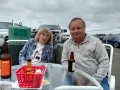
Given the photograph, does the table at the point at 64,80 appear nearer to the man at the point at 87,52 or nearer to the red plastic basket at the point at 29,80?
the red plastic basket at the point at 29,80

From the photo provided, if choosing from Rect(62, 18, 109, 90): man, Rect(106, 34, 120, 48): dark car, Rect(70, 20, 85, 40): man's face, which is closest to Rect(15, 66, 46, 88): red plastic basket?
Rect(62, 18, 109, 90): man

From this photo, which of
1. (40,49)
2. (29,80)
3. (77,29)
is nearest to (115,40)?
(40,49)

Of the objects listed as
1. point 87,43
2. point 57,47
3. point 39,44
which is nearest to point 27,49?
point 39,44

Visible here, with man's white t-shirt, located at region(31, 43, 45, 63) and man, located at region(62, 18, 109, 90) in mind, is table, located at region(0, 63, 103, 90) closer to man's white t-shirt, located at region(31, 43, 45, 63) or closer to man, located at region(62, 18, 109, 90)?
man, located at region(62, 18, 109, 90)

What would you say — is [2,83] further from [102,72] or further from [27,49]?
[27,49]

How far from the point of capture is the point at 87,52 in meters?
2.98

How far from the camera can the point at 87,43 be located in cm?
302

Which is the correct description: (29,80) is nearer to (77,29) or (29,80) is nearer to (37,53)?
(77,29)

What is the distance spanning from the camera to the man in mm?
2916

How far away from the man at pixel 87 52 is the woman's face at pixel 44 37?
814 mm

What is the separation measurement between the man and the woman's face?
81 cm

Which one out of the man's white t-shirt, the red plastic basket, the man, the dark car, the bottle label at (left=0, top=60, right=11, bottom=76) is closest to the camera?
the red plastic basket

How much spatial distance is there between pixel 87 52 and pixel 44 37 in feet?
3.39

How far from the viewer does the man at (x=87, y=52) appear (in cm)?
292
